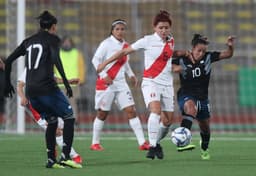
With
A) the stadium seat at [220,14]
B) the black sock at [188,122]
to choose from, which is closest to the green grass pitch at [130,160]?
the black sock at [188,122]

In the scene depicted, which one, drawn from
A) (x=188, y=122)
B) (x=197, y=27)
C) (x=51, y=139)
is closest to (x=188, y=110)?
(x=188, y=122)

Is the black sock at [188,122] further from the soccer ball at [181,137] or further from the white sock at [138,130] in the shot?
the white sock at [138,130]

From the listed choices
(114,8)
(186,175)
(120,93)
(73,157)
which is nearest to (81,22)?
(114,8)

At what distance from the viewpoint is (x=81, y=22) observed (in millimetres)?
26188

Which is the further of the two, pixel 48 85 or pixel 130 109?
pixel 130 109

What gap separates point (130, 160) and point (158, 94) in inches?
43.9

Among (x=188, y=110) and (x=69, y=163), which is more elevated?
(x=188, y=110)

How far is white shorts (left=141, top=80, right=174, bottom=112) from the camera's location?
42.1 feet

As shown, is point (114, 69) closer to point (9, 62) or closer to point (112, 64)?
point (112, 64)

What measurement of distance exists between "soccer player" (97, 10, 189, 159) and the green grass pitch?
61 centimetres

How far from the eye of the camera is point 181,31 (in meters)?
26.5

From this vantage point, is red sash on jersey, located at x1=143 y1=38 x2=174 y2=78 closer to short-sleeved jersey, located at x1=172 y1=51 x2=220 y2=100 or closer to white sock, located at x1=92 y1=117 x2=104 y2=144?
short-sleeved jersey, located at x1=172 y1=51 x2=220 y2=100

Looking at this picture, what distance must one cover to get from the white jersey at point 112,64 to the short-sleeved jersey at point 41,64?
4355 mm

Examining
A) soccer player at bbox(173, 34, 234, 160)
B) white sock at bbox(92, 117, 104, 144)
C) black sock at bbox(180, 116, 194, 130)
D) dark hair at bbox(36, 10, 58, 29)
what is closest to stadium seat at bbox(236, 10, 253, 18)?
white sock at bbox(92, 117, 104, 144)
